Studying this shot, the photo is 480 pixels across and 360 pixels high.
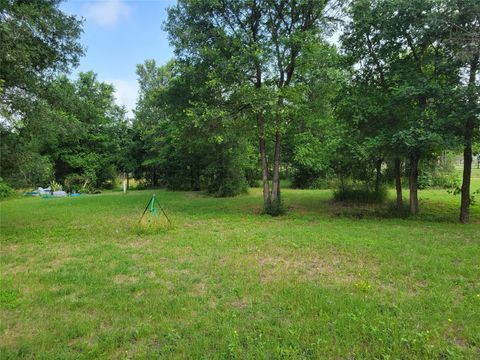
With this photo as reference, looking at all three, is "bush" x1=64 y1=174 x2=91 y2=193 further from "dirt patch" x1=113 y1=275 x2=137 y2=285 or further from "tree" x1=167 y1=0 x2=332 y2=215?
"dirt patch" x1=113 y1=275 x2=137 y2=285

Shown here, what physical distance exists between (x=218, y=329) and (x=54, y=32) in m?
8.19

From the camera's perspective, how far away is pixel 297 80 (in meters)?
10.3

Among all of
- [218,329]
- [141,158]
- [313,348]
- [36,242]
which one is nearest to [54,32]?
[36,242]

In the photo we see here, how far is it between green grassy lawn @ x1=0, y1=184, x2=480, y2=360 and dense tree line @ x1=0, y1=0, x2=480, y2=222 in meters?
2.67

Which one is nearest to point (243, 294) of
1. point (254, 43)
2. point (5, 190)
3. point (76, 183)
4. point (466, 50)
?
point (254, 43)

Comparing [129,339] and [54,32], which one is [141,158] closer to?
[54,32]

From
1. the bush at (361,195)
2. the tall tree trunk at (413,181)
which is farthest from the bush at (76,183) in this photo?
the tall tree trunk at (413,181)

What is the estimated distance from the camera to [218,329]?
3002 mm

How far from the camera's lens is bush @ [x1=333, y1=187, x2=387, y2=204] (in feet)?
40.4

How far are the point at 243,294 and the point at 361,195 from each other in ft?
32.9

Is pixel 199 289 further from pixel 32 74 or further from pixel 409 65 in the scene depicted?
pixel 409 65

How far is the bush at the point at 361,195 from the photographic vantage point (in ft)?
40.4

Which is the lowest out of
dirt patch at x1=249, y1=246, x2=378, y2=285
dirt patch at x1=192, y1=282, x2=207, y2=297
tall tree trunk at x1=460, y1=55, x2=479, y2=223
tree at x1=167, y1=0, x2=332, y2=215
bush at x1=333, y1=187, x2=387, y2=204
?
dirt patch at x1=192, y1=282, x2=207, y2=297

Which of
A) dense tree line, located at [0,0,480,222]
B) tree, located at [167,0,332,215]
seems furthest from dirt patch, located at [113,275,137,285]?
tree, located at [167,0,332,215]
